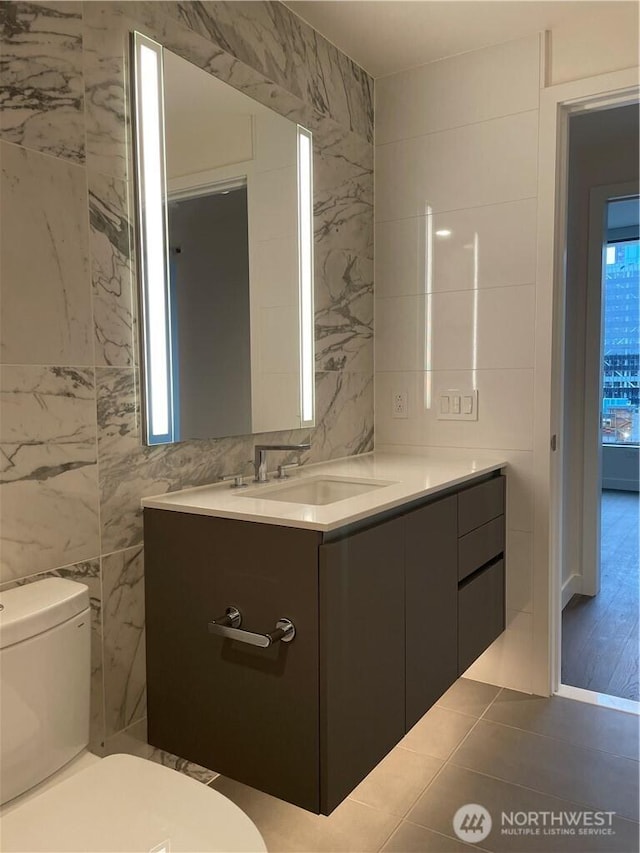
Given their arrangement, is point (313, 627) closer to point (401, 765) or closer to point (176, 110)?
point (401, 765)

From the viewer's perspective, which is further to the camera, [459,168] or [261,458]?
[459,168]

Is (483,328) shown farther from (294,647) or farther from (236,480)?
(294,647)

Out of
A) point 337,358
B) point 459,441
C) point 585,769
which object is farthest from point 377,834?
point 337,358

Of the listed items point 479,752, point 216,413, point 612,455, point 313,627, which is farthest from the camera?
point 612,455

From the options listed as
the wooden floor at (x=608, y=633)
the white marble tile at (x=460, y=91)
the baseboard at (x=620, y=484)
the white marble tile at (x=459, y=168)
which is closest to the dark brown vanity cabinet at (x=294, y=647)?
the wooden floor at (x=608, y=633)

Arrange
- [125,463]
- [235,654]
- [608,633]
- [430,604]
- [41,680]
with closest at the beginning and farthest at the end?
[41,680] → [235,654] → [125,463] → [430,604] → [608,633]

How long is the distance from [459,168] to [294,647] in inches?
75.9

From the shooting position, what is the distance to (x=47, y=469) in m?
1.45

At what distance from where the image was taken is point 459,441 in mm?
2561

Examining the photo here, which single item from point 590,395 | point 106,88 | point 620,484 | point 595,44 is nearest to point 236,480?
point 106,88

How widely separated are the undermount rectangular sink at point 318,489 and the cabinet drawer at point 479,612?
446 millimetres

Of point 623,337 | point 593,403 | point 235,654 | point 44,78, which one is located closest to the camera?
point 44,78

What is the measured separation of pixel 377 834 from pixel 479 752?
1.66 ft

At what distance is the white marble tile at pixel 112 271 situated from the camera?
5.08 ft
